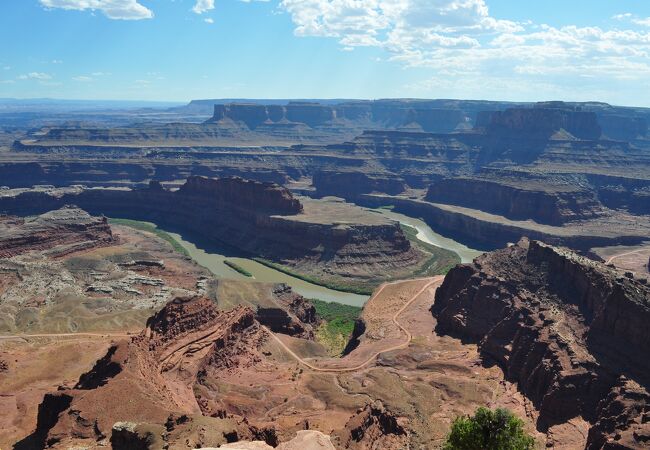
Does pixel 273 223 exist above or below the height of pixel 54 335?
above

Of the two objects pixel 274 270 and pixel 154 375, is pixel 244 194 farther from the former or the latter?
pixel 154 375

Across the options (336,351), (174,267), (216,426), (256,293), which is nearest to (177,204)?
(174,267)

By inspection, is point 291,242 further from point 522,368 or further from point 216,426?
point 216,426

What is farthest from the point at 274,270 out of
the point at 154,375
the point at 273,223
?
the point at 154,375

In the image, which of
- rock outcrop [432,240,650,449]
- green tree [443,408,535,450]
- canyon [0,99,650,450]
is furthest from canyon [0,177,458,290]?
green tree [443,408,535,450]

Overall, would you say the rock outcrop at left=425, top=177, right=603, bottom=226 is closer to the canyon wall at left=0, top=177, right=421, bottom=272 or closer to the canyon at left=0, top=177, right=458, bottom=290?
the canyon at left=0, top=177, right=458, bottom=290

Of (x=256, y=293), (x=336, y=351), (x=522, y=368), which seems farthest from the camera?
(x=256, y=293)

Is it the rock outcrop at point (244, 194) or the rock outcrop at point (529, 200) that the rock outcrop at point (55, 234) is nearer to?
the rock outcrop at point (244, 194)
